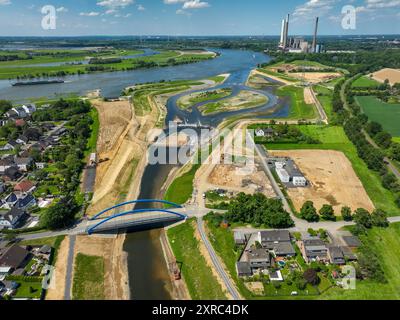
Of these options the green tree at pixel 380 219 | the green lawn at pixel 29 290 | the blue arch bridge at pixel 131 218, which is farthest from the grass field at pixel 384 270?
the green lawn at pixel 29 290

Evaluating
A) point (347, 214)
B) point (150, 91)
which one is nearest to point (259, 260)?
point (347, 214)

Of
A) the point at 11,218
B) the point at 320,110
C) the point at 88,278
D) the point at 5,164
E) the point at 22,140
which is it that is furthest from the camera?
the point at 320,110

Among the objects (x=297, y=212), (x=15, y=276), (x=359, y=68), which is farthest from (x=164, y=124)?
(x=359, y=68)

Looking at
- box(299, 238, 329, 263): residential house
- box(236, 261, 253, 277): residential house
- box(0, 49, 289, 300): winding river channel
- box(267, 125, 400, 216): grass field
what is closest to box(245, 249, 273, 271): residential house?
box(236, 261, 253, 277): residential house

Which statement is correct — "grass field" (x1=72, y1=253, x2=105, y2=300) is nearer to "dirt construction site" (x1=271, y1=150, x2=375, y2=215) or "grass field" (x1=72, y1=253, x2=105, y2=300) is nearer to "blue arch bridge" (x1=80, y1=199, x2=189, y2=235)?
"blue arch bridge" (x1=80, y1=199, x2=189, y2=235)

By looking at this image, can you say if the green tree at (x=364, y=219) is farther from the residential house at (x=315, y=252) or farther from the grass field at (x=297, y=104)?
the grass field at (x=297, y=104)

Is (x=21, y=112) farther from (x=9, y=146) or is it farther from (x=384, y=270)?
(x=384, y=270)

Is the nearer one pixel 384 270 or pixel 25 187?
pixel 384 270
